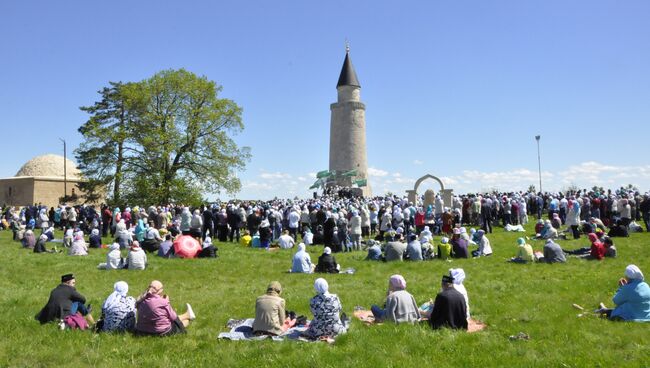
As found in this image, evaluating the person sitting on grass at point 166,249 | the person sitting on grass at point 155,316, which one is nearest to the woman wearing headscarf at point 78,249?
the person sitting on grass at point 166,249

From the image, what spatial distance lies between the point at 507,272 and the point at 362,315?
6085 mm

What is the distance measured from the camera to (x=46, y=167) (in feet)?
215

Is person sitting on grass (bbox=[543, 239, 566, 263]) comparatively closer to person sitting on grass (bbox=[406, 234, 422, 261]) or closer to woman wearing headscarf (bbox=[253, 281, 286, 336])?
person sitting on grass (bbox=[406, 234, 422, 261])

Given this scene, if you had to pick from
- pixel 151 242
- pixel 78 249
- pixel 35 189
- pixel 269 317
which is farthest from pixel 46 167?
pixel 269 317

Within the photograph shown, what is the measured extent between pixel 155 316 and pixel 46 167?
66.7 metres

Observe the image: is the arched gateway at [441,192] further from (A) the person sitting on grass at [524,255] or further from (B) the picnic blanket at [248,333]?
(B) the picnic blanket at [248,333]

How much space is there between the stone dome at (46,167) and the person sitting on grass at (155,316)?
62.5 metres

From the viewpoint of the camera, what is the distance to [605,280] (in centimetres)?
1190

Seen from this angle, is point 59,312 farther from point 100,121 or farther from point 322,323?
point 100,121

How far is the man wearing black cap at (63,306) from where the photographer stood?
8.88m

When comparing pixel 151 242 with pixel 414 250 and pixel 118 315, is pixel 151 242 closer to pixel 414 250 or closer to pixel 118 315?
pixel 414 250

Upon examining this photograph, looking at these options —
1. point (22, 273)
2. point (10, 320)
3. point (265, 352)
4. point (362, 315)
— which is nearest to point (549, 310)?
point (362, 315)

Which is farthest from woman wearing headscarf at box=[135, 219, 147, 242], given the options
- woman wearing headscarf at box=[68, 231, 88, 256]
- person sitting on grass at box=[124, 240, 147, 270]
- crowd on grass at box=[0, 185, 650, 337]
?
person sitting on grass at box=[124, 240, 147, 270]

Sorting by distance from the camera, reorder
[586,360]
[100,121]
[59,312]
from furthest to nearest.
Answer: [100,121] < [59,312] < [586,360]
